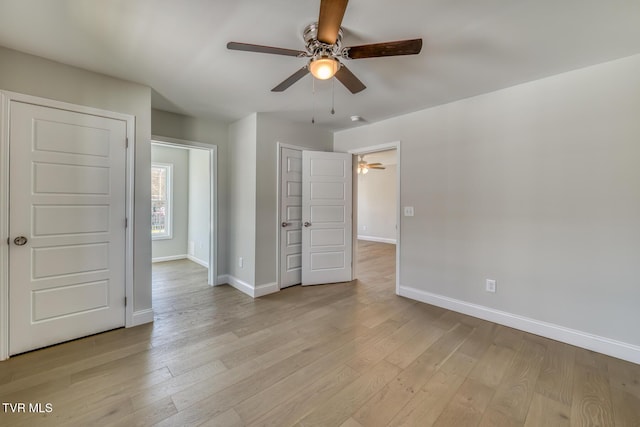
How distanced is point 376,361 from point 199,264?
14.1 feet

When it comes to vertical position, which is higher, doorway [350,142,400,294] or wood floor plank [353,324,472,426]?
doorway [350,142,400,294]

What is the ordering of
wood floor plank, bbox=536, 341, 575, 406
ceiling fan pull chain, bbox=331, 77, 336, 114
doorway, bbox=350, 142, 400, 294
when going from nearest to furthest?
1. wood floor plank, bbox=536, 341, 575, 406
2. ceiling fan pull chain, bbox=331, 77, 336, 114
3. doorway, bbox=350, 142, 400, 294

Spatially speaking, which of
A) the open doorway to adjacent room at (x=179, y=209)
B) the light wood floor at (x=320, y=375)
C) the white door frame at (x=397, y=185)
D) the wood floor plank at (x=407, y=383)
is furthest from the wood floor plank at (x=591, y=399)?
the open doorway to adjacent room at (x=179, y=209)

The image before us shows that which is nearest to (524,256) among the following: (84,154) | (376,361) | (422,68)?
(376,361)

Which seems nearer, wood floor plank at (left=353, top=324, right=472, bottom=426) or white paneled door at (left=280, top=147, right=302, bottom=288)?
wood floor plank at (left=353, top=324, right=472, bottom=426)

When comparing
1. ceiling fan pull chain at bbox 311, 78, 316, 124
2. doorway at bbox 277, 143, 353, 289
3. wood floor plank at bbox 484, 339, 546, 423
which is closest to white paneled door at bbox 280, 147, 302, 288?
doorway at bbox 277, 143, 353, 289

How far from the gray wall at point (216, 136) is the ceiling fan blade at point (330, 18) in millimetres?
2878

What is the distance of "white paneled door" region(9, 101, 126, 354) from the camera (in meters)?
2.14

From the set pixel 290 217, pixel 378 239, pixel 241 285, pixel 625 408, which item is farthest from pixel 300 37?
pixel 378 239

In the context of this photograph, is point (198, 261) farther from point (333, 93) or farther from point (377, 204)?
point (377, 204)

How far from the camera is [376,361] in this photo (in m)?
2.10

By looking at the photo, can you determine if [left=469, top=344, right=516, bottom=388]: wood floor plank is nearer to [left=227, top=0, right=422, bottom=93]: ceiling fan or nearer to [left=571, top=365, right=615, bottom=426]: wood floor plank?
[left=571, top=365, right=615, bottom=426]: wood floor plank

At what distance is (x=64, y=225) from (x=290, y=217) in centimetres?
241

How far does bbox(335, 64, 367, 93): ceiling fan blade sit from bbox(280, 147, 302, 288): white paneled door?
186 cm
